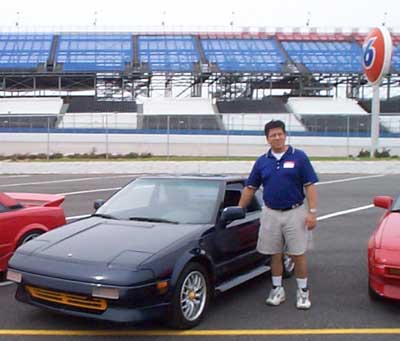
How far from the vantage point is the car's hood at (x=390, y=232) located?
4.70m

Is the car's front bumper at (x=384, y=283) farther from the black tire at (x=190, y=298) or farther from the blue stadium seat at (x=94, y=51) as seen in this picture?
the blue stadium seat at (x=94, y=51)

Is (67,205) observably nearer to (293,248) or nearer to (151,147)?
(293,248)

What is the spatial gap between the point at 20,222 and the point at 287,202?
2.96 metres

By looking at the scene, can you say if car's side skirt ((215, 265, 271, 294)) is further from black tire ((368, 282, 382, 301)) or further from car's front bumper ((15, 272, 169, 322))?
black tire ((368, 282, 382, 301))

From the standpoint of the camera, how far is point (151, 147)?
30547 mm

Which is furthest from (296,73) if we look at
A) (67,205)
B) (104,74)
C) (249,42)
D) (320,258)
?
(320,258)

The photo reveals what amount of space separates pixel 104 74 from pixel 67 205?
3862 centimetres

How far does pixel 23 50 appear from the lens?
5066 centimetres

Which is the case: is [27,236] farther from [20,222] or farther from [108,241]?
[108,241]

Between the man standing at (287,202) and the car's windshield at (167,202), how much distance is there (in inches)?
23.0

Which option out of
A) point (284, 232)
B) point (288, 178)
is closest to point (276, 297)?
point (284, 232)

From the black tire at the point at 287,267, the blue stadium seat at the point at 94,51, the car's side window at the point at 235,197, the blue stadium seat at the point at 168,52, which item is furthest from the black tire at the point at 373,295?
the blue stadium seat at the point at 94,51

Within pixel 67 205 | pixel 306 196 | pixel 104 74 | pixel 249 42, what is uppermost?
pixel 249 42

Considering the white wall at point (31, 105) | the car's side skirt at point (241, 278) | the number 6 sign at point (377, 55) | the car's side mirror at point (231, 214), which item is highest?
the number 6 sign at point (377, 55)
